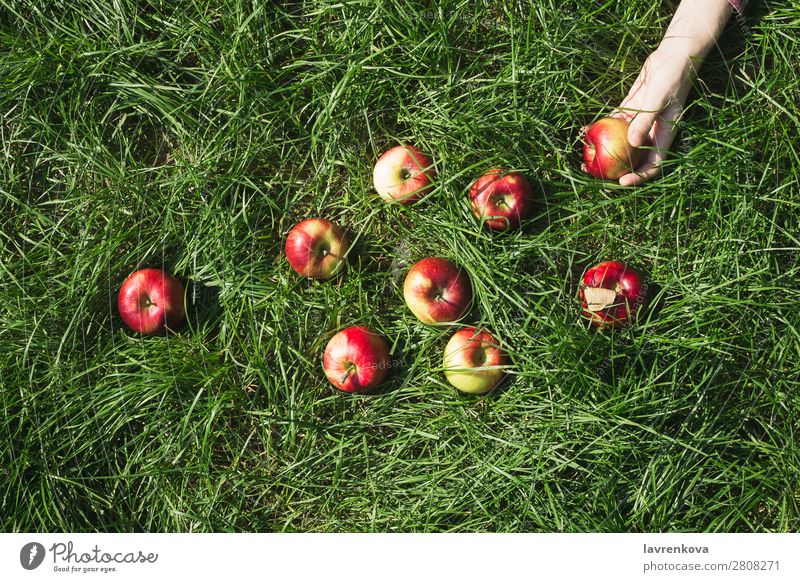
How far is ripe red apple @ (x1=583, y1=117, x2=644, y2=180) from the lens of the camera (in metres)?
3.04

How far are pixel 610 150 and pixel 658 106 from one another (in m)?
0.27

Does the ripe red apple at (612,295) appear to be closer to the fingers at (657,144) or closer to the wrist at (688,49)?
the fingers at (657,144)

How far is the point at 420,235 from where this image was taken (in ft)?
10.5

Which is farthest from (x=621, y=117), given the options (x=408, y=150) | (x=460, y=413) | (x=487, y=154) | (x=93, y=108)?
(x=93, y=108)

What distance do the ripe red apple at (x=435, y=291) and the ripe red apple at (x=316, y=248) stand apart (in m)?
0.34

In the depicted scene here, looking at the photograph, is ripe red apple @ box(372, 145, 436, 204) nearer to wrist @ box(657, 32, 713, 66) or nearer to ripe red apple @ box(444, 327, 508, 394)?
ripe red apple @ box(444, 327, 508, 394)

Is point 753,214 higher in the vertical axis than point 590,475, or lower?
Result: higher

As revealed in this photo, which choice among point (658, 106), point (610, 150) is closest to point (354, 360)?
point (610, 150)

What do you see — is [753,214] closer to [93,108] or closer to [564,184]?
[564,184]

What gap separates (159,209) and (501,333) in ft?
5.44

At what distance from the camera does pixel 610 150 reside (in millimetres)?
3043

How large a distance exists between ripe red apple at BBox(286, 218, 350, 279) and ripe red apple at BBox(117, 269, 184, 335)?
0.56m

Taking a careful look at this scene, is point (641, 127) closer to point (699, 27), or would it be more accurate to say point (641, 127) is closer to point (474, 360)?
point (699, 27)
